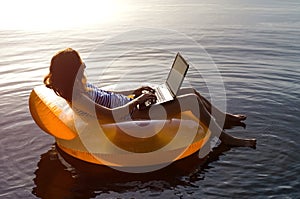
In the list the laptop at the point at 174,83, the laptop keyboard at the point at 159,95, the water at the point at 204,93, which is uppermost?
the laptop at the point at 174,83

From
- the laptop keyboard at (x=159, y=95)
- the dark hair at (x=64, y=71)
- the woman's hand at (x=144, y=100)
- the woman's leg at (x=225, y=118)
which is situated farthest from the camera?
the woman's leg at (x=225, y=118)

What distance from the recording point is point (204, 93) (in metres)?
8.25

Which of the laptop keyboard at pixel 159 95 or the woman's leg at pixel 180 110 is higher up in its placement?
the laptop keyboard at pixel 159 95

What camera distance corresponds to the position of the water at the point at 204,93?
488 cm

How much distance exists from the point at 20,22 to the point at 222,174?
54.5 ft

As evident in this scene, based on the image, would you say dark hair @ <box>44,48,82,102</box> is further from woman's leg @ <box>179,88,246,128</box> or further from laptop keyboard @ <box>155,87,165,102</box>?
woman's leg @ <box>179,88,246,128</box>

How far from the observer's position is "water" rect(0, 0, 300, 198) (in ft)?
16.0

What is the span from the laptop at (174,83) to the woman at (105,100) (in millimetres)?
114

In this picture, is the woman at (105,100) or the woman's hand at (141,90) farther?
the woman's hand at (141,90)

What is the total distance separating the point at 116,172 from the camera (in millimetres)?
5301

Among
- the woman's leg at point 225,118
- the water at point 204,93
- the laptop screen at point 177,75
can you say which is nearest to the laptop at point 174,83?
the laptop screen at point 177,75

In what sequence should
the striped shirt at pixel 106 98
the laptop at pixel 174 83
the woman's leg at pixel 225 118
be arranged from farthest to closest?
1. the woman's leg at pixel 225 118
2. the laptop at pixel 174 83
3. the striped shirt at pixel 106 98

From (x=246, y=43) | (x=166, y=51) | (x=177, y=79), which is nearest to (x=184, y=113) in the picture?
(x=177, y=79)

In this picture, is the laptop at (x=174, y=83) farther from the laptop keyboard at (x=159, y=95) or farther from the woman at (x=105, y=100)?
the woman at (x=105, y=100)
